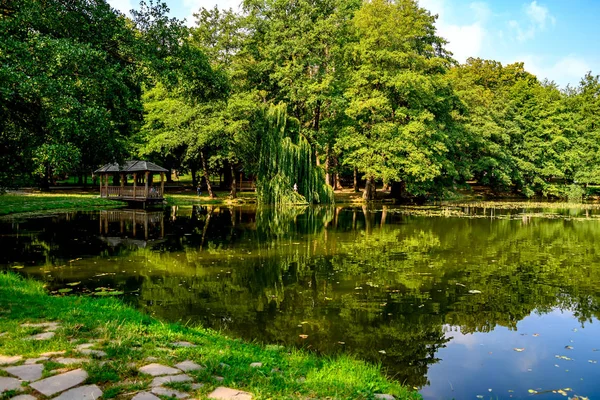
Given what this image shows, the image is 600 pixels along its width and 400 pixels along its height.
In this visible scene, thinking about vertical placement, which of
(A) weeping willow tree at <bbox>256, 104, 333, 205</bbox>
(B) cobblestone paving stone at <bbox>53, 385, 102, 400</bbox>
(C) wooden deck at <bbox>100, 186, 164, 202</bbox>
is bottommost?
(B) cobblestone paving stone at <bbox>53, 385, 102, 400</bbox>

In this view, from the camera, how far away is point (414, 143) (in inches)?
1264

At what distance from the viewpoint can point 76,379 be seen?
11.5ft

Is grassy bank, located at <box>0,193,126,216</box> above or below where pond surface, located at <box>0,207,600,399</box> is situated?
above

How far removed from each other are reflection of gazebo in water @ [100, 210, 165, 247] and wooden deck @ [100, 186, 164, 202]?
17.7ft

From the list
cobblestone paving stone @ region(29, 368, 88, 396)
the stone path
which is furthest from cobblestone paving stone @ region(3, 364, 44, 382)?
cobblestone paving stone @ region(29, 368, 88, 396)

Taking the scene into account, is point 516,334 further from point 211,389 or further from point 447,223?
point 447,223

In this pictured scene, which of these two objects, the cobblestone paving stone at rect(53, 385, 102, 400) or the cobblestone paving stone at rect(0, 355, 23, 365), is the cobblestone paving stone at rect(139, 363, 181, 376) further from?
the cobblestone paving stone at rect(0, 355, 23, 365)

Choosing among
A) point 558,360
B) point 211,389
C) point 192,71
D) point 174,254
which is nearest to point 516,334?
point 558,360

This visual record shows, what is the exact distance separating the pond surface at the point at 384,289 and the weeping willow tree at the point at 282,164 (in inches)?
473

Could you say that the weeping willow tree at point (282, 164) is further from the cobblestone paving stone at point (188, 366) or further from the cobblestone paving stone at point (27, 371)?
the cobblestone paving stone at point (27, 371)

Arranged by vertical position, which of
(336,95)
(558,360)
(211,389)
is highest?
(336,95)

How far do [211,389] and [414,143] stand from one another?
3063 centimetres

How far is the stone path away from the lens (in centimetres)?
326

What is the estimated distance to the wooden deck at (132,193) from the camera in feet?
94.6
